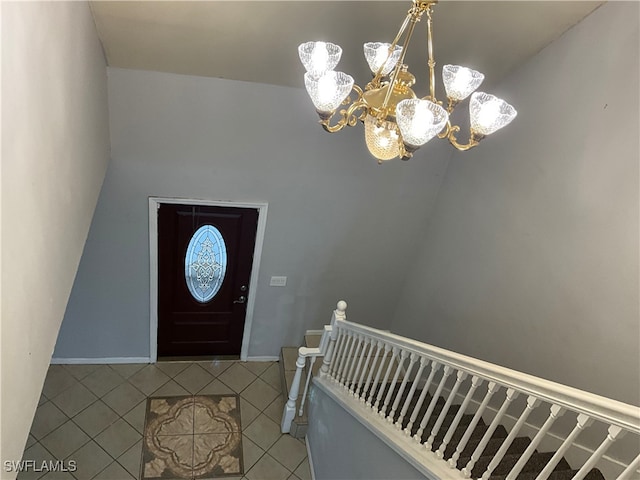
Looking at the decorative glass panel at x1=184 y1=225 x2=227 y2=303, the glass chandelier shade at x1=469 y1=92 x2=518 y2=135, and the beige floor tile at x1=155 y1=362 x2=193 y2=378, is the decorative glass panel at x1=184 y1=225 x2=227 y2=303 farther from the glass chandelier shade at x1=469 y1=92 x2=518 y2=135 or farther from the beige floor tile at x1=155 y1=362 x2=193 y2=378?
the glass chandelier shade at x1=469 y1=92 x2=518 y2=135

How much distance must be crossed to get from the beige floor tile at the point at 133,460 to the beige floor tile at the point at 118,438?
42 mm

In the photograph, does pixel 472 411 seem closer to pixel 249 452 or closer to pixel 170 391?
pixel 249 452

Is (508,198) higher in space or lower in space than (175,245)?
higher

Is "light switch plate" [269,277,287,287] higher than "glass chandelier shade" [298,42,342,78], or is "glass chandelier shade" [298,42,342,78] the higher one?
"glass chandelier shade" [298,42,342,78]

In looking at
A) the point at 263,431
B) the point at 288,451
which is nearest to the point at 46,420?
the point at 263,431

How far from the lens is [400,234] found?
13.8 ft

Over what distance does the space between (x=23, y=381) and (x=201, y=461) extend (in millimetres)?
2599

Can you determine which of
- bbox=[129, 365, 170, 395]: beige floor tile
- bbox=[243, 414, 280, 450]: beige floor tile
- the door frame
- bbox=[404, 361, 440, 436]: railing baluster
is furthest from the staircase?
bbox=[404, 361, 440, 436]: railing baluster

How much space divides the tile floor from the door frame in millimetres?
293

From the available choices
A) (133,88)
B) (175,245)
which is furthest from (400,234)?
(133,88)

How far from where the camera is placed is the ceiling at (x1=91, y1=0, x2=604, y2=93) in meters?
2.37

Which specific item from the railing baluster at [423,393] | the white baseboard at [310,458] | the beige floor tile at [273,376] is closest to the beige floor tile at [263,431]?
the white baseboard at [310,458]

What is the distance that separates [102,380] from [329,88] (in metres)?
4.08

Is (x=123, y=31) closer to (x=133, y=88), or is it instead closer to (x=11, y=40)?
(x=133, y=88)
